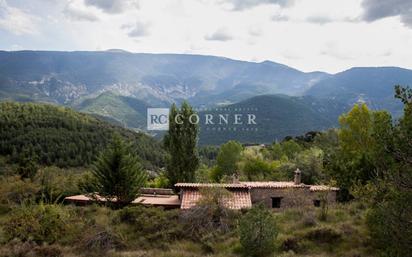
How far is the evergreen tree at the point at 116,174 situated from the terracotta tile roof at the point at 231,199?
144 inches

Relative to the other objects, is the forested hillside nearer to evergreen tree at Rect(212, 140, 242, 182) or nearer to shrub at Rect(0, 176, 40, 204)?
evergreen tree at Rect(212, 140, 242, 182)

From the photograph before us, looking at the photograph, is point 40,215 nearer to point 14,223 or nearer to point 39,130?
point 14,223

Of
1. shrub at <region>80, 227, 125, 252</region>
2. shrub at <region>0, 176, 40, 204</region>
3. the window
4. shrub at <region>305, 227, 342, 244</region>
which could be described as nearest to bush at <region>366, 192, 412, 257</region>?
shrub at <region>305, 227, 342, 244</region>

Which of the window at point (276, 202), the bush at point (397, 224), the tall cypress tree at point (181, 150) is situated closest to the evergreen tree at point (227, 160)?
the tall cypress tree at point (181, 150)

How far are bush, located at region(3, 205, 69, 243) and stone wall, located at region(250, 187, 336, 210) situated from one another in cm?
1188

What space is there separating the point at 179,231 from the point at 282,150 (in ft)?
158

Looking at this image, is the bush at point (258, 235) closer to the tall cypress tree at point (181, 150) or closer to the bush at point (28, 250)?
the bush at point (28, 250)

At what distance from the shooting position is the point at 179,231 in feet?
61.8

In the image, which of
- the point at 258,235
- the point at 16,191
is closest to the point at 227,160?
the point at 16,191

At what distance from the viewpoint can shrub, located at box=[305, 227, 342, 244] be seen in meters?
17.6

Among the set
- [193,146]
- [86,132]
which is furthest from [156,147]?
[193,146]

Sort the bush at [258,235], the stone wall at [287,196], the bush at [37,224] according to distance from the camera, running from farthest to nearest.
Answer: the stone wall at [287,196] < the bush at [37,224] < the bush at [258,235]

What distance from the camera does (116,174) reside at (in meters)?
24.3

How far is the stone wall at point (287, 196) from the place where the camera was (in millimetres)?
25125
